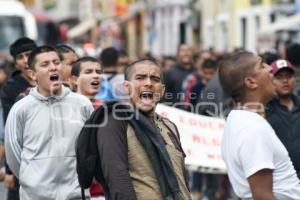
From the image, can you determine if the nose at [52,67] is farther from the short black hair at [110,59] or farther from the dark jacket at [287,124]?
the short black hair at [110,59]

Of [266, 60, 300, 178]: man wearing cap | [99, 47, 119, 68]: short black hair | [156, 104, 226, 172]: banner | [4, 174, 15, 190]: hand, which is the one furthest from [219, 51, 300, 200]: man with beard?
[156, 104, 226, 172]: banner

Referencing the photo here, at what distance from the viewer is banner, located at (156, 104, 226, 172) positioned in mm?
13953

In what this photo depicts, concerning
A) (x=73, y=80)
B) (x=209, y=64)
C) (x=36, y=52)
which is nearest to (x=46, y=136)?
(x=36, y=52)

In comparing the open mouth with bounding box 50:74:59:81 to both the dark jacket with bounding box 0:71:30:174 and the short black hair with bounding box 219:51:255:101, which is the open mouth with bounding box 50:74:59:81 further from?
the short black hair with bounding box 219:51:255:101

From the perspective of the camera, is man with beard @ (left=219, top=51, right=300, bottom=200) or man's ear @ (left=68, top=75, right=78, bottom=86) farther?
man's ear @ (left=68, top=75, right=78, bottom=86)

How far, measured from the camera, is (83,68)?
9.71 metres

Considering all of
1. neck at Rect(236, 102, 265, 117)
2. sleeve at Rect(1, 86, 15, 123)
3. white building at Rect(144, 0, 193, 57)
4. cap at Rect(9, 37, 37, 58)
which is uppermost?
cap at Rect(9, 37, 37, 58)

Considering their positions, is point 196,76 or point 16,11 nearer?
point 196,76

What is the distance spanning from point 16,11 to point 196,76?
2019 cm

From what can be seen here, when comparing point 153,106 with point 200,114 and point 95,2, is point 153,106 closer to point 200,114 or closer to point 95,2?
point 200,114

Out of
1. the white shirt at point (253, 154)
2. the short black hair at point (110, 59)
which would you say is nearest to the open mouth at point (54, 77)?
the white shirt at point (253, 154)

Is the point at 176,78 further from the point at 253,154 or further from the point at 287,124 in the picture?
the point at 253,154

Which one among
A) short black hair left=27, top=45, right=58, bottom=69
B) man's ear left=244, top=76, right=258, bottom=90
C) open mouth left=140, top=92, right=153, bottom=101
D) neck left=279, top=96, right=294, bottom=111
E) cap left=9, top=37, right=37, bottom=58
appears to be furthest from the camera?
cap left=9, top=37, right=37, bottom=58

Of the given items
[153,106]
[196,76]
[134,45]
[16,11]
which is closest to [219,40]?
[16,11]
